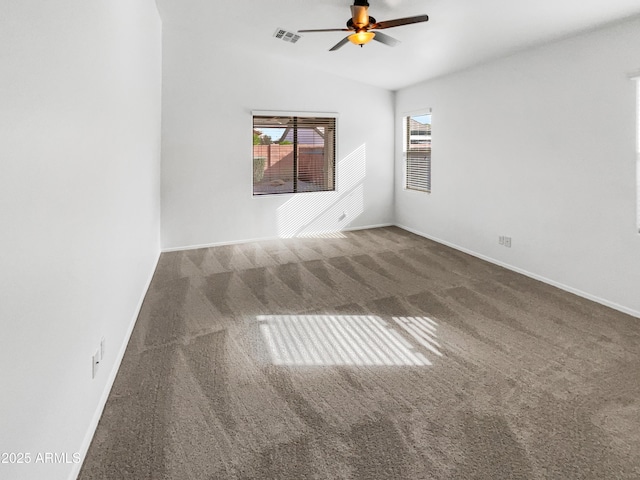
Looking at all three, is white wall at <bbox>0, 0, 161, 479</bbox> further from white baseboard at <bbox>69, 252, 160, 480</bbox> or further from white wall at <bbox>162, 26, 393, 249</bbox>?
white wall at <bbox>162, 26, 393, 249</bbox>

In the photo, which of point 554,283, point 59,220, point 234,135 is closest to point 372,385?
point 59,220

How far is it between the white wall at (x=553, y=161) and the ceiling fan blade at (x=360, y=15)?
2.03m

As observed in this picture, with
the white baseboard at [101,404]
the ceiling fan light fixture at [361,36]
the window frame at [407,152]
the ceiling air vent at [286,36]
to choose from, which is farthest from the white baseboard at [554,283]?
the white baseboard at [101,404]

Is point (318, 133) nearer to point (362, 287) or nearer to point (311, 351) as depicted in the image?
point (362, 287)

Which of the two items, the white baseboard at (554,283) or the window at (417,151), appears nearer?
the white baseboard at (554,283)

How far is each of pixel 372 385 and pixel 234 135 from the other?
4650 millimetres

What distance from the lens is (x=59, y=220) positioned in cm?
149

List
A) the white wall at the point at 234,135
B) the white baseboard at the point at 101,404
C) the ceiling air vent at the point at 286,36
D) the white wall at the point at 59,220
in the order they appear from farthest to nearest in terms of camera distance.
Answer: the white wall at the point at 234,135 < the ceiling air vent at the point at 286,36 < the white baseboard at the point at 101,404 < the white wall at the point at 59,220

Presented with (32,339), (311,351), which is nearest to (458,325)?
(311,351)

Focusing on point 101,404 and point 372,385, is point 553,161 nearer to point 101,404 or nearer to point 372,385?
point 372,385

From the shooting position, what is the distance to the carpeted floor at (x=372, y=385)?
174 cm

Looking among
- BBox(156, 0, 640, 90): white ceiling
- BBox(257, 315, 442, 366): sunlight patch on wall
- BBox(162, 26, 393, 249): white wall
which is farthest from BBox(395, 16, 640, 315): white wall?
BBox(257, 315, 442, 366): sunlight patch on wall

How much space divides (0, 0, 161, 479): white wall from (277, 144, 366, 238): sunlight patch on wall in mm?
3896

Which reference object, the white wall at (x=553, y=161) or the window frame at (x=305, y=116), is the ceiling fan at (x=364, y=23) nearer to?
the white wall at (x=553, y=161)
